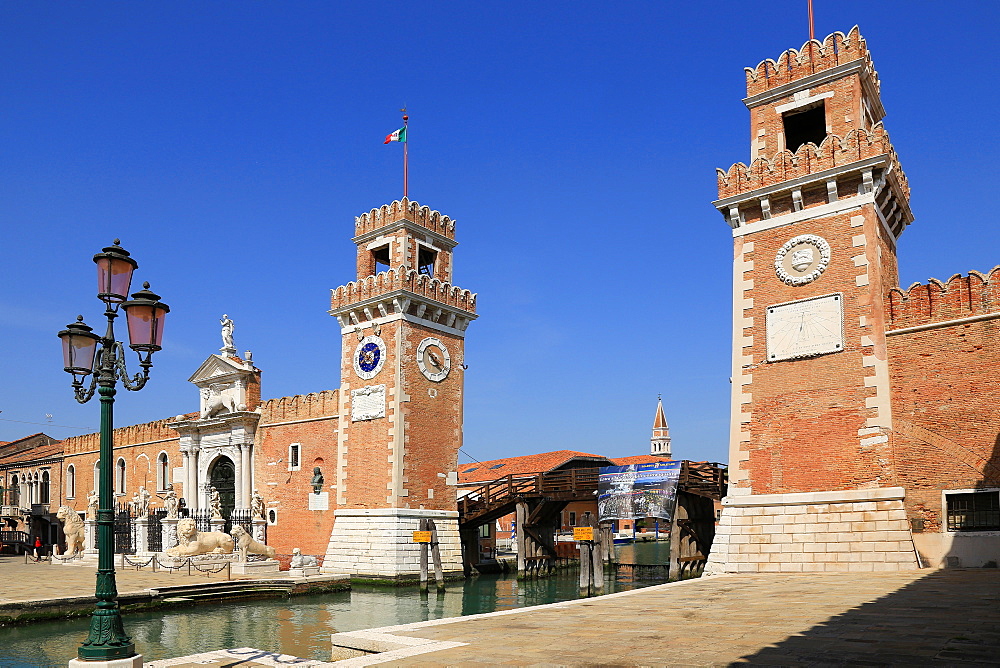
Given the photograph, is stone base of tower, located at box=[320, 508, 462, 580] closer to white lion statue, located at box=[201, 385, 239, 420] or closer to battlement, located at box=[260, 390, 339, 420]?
battlement, located at box=[260, 390, 339, 420]

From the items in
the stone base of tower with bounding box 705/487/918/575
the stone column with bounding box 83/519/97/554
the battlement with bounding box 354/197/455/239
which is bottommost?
the stone column with bounding box 83/519/97/554

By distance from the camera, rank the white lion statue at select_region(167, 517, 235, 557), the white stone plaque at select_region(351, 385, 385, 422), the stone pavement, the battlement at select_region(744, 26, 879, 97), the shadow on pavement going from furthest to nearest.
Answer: the white stone plaque at select_region(351, 385, 385, 422) → the white lion statue at select_region(167, 517, 235, 557) → the battlement at select_region(744, 26, 879, 97) → the stone pavement → the shadow on pavement

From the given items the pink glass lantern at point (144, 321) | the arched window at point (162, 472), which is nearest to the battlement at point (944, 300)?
the pink glass lantern at point (144, 321)

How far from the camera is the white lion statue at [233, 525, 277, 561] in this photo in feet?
90.0

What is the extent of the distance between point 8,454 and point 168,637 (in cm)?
4816

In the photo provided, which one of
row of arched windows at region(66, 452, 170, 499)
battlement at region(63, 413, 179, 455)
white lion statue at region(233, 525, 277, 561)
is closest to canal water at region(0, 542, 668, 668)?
white lion statue at region(233, 525, 277, 561)

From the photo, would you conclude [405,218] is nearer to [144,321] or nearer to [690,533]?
[690,533]

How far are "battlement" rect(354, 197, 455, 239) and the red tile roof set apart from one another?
22974 millimetres

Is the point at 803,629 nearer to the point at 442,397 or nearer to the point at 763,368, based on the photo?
the point at 763,368

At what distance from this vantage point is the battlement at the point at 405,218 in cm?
2933

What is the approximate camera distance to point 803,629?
9.07 m

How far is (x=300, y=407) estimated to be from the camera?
32750mm

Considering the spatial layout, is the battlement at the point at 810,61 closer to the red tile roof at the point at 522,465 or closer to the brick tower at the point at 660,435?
the red tile roof at the point at 522,465

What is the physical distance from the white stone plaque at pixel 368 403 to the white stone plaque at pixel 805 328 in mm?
14379
